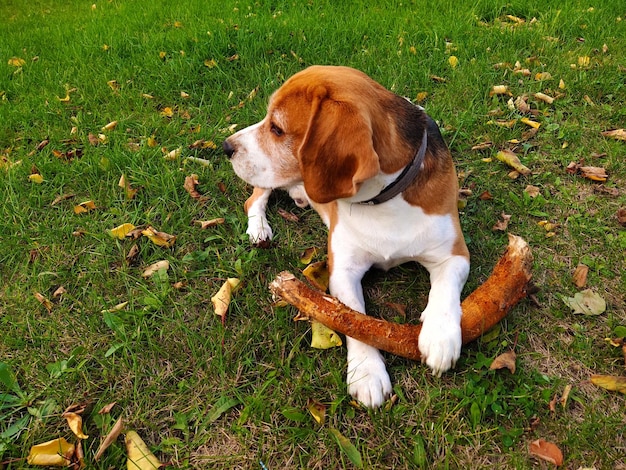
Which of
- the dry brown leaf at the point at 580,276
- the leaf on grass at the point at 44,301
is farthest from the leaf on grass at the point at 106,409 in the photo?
the dry brown leaf at the point at 580,276

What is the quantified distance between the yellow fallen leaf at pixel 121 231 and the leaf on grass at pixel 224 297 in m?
0.81

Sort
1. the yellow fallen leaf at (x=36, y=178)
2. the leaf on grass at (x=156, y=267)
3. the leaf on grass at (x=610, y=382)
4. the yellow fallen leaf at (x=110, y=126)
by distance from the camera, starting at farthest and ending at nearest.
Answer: the yellow fallen leaf at (x=110, y=126)
the yellow fallen leaf at (x=36, y=178)
the leaf on grass at (x=156, y=267)
the leaf on grass at (x=610, y=382)

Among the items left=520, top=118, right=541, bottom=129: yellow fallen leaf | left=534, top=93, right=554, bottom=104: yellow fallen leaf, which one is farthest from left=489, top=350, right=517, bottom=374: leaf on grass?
left=534, top=93, right=554, bottom=104: yellow fallen leaf

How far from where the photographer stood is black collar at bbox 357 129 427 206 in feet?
7.67

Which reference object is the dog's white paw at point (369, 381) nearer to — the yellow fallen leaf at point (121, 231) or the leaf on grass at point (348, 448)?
the leaf on grass at point (348, 448)

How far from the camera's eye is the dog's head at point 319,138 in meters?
2.07

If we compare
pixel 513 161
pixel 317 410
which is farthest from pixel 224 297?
pixel 513 161

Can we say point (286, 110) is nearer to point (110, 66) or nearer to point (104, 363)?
point (104, 363)

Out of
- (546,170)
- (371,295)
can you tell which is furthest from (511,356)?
(546,170)

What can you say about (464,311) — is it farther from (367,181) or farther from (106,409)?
(106,409)

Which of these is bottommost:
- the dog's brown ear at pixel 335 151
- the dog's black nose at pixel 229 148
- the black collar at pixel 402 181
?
the dog's black nose at pixel 229 148

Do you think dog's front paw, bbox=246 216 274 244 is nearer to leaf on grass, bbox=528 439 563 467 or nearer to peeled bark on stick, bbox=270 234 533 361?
peeled bark on stick, bbox=270 234 533 361

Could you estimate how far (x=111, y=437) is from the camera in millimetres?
2066

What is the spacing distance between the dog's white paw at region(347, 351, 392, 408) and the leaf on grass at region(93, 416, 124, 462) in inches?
38.1
